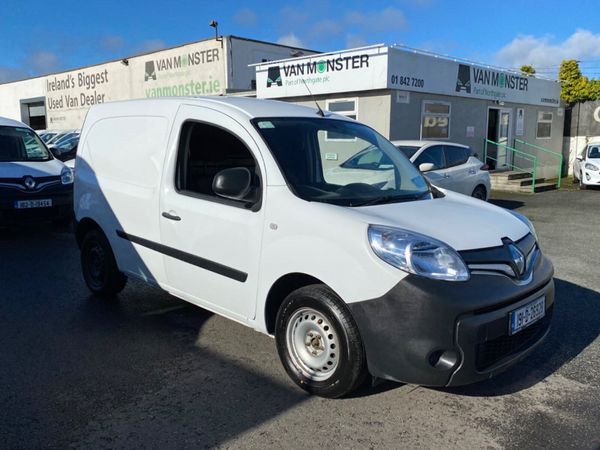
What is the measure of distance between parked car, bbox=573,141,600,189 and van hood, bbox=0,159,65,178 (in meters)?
15.5

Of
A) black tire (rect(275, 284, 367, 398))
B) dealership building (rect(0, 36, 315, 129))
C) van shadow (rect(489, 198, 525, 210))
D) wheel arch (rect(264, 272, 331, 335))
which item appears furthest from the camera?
dealership building (rect(0, 36, 315, 129))

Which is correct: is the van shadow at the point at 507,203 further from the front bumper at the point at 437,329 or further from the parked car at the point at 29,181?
the front bumper at the point at 437,329

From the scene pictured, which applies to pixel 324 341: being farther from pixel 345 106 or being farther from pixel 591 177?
pixel 591 177

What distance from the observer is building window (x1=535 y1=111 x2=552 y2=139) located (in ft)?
65.4

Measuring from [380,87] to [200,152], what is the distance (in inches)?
380

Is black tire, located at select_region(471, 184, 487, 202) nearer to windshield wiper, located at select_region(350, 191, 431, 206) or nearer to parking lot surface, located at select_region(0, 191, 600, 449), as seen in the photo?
parking lot surface, located at select_region(0, 191, 600, 449)

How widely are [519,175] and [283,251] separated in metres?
15.7

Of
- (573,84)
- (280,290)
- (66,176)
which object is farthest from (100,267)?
(573,84)

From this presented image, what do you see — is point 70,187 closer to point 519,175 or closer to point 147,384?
point 147,384

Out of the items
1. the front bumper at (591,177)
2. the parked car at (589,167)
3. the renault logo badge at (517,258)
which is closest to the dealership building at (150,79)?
the parked car at (589,167)

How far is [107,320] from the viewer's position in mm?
4711

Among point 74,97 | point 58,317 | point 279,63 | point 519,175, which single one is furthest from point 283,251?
point 74,97

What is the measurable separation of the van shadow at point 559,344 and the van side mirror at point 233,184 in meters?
1.94

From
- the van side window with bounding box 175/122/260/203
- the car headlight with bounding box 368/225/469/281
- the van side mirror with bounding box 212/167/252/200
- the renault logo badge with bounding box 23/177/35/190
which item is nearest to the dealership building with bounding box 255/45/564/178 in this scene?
the renault logo badge with bounding box 23/177/35/190
